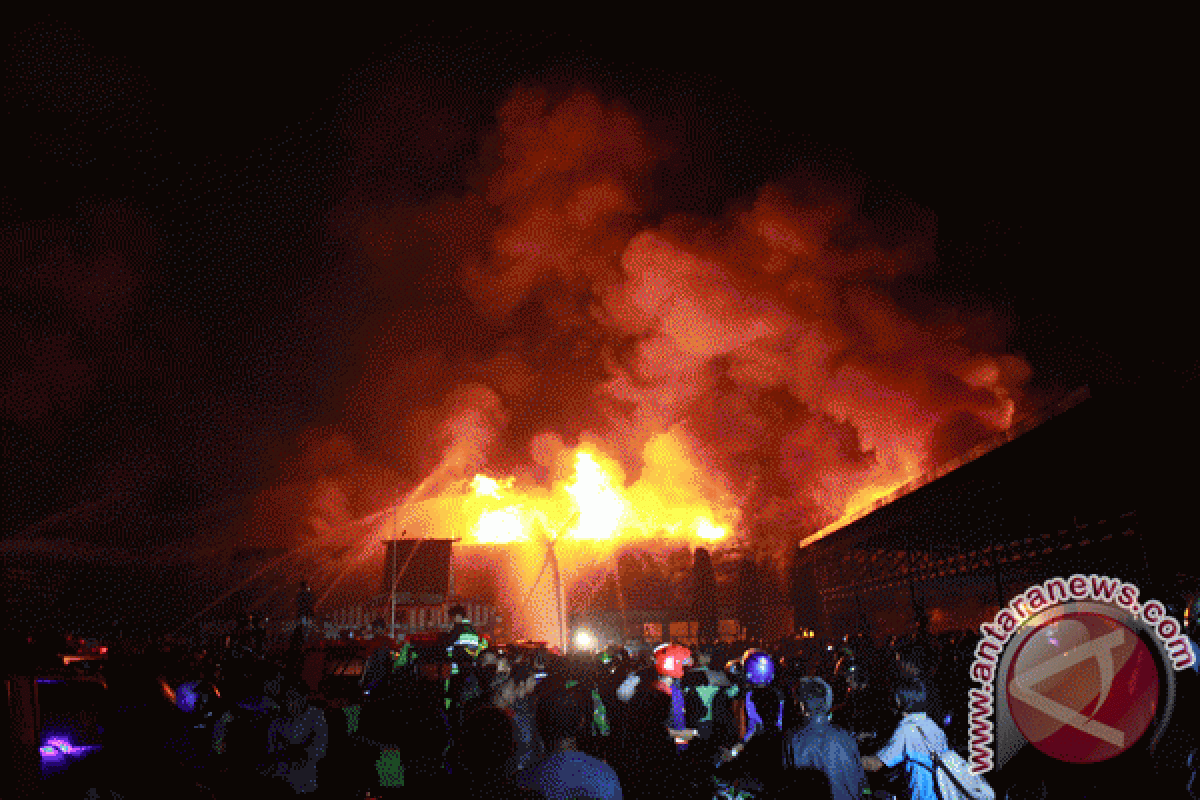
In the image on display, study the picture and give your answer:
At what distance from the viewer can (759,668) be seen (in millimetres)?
8094

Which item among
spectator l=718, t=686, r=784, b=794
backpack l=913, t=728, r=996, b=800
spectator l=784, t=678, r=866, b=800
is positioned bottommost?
spectator l=718, t=686, r=784, b=794

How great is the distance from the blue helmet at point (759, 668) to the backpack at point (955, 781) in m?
3.54

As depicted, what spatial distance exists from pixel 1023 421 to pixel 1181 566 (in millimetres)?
8474

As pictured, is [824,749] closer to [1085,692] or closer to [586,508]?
[1085,692]

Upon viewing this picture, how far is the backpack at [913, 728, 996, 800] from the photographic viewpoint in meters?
4.43

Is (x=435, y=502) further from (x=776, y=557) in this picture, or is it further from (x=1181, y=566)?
(x=1181, y=566)

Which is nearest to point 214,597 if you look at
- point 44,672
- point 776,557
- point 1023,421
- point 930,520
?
point 776,557

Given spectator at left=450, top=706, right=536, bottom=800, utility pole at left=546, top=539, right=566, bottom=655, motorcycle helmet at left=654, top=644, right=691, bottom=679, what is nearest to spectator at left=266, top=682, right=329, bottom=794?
Result: spectator at left=450, top=706, right=536, bottom=800

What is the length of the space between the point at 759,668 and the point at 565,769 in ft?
16.5

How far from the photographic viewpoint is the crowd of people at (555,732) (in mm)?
4402

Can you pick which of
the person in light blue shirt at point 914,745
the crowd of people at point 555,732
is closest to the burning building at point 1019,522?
the crowd of people at point 555,732

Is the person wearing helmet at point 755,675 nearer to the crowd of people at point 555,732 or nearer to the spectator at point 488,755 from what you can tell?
the crowd of people at point 555,732

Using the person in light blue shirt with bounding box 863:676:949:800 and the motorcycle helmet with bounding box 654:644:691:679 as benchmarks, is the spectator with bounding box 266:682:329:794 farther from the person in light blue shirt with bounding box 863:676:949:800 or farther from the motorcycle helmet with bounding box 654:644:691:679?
the person in light blue shirt with bounding box 863:676:949:800

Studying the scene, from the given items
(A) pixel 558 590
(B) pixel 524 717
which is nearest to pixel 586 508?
(A) pixel 558 590
